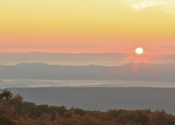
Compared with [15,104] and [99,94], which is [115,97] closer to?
[99,94]

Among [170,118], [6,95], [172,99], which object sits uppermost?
[172,99]

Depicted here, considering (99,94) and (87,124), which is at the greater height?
(99,94)

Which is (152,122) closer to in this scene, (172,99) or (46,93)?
(172,99)

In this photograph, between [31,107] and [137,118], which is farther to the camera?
[31,107]

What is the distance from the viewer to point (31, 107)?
42.8m

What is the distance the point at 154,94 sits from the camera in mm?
113250

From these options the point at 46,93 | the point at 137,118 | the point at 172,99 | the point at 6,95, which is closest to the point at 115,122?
the point at 137,118

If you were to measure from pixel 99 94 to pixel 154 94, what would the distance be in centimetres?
1006

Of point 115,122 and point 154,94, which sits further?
point 154,94

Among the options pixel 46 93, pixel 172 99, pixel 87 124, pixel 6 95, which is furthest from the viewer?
pixel 46 93

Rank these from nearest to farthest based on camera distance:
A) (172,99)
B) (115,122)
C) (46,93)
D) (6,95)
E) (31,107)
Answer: (6,95), (115,122), (31,107), (172,99), (46,93)

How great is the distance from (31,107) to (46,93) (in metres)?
69.6

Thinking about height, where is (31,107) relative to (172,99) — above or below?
below

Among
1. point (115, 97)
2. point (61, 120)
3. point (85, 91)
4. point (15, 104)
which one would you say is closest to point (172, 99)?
point (115, 97)
